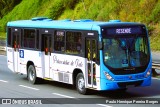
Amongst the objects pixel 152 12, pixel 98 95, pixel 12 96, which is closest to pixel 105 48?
pixel 98 95

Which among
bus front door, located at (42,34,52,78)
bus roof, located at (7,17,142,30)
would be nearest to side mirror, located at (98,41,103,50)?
bus roof, located at (7,17,142,30)

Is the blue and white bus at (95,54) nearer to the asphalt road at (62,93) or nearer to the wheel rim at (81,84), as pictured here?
the wheel rim at (81,84)

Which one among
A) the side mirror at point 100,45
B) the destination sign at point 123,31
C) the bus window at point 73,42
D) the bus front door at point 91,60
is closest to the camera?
the side mirror at point 100,45

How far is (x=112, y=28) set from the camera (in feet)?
57.9

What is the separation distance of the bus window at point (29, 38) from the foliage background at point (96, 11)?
59.4ft

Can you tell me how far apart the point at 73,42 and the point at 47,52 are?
7.78 feet

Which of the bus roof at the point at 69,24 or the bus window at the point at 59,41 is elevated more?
the bus roof at the point at 69,24

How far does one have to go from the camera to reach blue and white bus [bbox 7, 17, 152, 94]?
17.3m

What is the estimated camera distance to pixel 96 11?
49.1 meters

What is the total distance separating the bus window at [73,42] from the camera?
61.9ft

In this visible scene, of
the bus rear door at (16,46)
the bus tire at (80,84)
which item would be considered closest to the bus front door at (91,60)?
the bus tire at (80,84)

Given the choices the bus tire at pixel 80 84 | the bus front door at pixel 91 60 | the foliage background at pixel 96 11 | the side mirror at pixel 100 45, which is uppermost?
the foliage background at pixel 96 11

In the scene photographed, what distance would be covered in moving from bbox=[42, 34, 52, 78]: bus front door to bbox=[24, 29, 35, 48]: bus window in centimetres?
104

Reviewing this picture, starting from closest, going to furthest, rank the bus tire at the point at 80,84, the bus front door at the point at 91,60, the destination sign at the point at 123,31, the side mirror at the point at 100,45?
1. the side mirror at the point at 100,45
2. the destination sign at the point at 123,31
3. the bus front door at the point at 91,60
4. the bus tire at the point at 80,84
